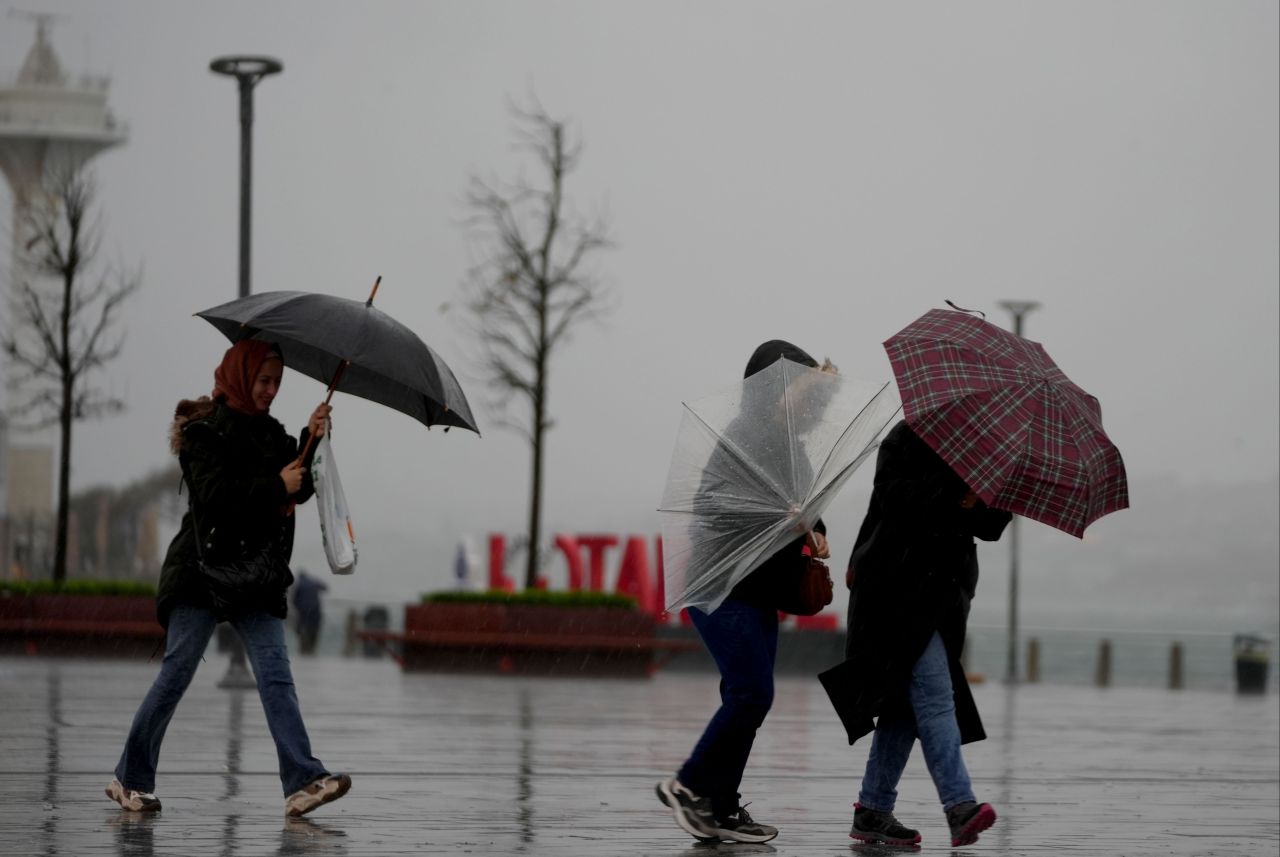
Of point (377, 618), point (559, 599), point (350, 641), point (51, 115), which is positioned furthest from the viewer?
point (51, 115)

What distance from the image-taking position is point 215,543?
7.21 meters

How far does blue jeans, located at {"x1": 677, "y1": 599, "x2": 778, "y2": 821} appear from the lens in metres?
6.96

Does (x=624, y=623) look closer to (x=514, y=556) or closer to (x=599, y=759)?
(x=514, y=556)

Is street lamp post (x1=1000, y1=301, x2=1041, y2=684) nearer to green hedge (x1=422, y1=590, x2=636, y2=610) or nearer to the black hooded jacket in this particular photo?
green hedge (x1=422, y1=590, x2=636, y2=610)

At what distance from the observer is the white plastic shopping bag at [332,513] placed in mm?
7289

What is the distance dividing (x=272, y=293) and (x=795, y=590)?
240cm

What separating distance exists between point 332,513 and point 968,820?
8.84 feet

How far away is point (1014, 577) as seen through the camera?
33.5 meters

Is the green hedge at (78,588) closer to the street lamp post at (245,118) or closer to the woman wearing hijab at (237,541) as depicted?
the street lamp post at (245,118)

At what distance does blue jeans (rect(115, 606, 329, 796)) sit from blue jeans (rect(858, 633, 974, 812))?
2.15 meters

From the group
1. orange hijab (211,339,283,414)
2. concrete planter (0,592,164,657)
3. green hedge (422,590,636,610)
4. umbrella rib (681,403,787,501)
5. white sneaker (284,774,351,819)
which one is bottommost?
concrete planter (0,592,164,657)

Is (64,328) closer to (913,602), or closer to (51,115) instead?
(913,602)

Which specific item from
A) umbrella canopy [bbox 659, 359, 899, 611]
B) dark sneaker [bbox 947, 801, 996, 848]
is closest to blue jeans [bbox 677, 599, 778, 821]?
umbrella canopy [bbox 659, 359, 899, 611]

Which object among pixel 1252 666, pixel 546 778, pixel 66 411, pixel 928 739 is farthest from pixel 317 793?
pixel 1252 666
